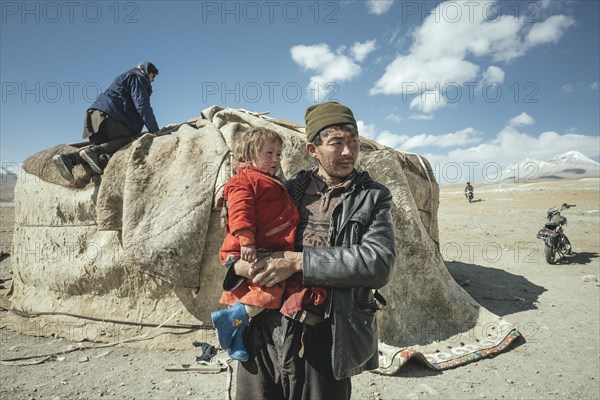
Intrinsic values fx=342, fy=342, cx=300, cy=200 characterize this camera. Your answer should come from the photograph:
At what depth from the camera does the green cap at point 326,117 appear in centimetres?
142

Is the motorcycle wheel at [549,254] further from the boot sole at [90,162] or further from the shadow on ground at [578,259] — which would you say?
the boot sole at [90,162]

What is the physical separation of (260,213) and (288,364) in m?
0.60

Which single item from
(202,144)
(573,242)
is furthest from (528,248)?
(202,144)

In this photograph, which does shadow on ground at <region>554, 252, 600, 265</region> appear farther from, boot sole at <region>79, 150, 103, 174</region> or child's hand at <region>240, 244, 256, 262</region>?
boot sole at <region>79, 150, 103, 174</region>

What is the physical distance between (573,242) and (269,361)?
10.5 meters

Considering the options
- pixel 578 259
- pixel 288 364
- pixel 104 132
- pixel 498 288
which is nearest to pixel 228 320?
pixel 288 364

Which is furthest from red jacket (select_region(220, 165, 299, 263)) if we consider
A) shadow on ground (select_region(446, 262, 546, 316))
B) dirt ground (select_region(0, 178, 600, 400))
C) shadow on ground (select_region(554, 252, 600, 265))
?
shadow on ground (select_region(554, 252, 600, 265))

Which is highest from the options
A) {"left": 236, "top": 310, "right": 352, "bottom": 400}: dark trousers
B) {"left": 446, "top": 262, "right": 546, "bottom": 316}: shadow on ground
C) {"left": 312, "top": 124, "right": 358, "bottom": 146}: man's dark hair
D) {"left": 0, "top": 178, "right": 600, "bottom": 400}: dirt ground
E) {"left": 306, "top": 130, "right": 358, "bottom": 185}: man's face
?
{"left": 312, "top": 124, "right": 358, "bottom": 146}: man's dark hair

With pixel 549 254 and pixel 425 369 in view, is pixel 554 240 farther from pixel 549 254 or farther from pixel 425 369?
pixel 425 369

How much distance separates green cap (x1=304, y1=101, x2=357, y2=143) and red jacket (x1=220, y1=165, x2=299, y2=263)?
292mm

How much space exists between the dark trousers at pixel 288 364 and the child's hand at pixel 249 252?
0.25m

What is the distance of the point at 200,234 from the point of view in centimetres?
330

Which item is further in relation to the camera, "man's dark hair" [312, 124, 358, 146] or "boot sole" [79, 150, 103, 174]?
"boot sole" [79, 150, 103, 174]

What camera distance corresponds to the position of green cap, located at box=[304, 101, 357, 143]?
4.67 feet
